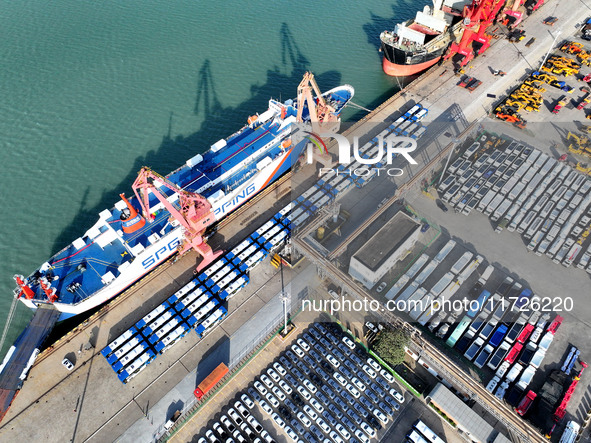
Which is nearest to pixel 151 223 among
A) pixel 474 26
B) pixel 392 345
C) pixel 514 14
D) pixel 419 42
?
pixel 392 345

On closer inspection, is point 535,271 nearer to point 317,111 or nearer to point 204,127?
point 317,111

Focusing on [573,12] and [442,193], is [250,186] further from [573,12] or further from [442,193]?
[573,12]

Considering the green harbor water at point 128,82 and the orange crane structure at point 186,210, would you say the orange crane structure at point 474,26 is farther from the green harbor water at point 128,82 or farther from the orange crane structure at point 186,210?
the orange crane structure at point 186,210

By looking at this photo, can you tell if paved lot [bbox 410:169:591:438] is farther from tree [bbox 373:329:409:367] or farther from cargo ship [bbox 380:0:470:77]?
cargo ship [bbox 380:0:470:77]

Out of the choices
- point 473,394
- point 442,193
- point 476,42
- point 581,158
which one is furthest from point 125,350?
point 476,42

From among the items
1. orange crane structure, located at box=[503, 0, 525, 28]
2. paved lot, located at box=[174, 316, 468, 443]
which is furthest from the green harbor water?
paved lot, located at box=[174, 316, 468, 443]
